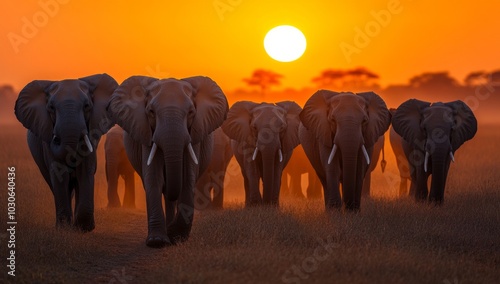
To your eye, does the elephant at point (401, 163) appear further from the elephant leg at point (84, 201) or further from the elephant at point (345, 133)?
the elephant leg at point (84, 201)

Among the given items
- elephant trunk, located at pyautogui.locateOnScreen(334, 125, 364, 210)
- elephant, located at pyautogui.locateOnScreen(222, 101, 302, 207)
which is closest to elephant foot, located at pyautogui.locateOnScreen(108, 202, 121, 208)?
elephant, located at pyautogui.locateOnScreen(222, 101, 302, 207)

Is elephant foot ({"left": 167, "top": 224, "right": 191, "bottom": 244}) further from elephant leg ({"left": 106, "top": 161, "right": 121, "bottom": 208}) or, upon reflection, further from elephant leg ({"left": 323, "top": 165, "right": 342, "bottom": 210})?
elephant leg ({"left": 106, "top": 161, "right": 121, "bottom": 208})

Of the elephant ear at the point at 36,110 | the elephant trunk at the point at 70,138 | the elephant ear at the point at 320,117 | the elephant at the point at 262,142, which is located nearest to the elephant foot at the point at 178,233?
the elephant trunk at the point at 70,138

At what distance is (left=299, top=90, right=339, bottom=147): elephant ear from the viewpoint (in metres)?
15.2

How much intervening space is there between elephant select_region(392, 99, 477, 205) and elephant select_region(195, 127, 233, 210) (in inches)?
179

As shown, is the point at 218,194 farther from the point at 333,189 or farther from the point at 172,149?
the point at 172,149

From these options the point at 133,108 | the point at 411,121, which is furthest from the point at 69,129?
the point at 411,121

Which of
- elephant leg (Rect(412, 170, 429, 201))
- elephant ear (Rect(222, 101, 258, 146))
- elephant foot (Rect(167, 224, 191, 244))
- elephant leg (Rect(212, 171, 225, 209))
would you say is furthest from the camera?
elephant leg (Rect(212, 171, 225, 209))

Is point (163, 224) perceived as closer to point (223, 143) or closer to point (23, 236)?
point (23, 236)

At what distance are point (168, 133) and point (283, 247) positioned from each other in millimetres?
2438

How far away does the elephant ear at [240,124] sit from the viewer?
56.6 feet

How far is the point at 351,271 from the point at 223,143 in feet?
33.1

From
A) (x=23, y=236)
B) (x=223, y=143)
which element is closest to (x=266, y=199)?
(x=223, y=143)

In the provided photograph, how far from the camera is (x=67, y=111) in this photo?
12711 millimetres
